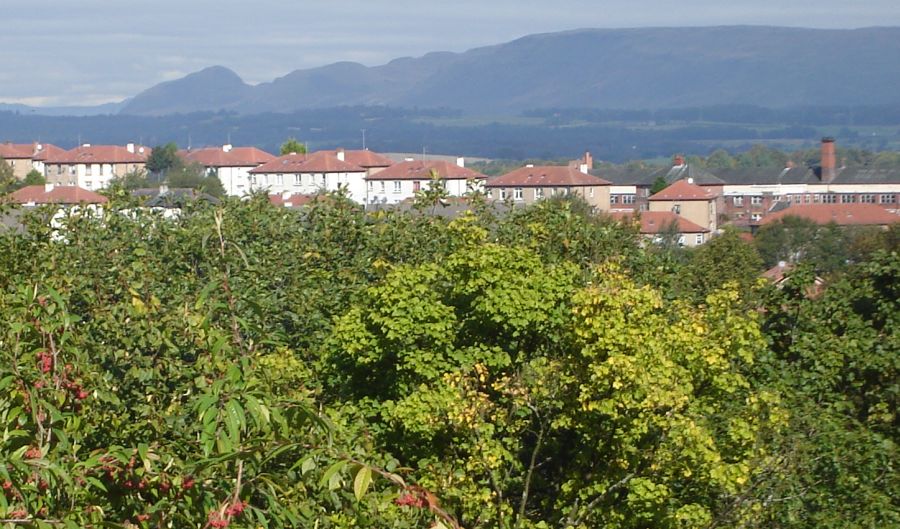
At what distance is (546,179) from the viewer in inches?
4729

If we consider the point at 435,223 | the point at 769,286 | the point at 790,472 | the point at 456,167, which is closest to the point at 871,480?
the point at 790,472

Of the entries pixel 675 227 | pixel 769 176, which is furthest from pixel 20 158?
pixel 769 176

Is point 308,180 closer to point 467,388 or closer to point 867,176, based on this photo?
point 867,176

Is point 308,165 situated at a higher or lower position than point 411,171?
higher

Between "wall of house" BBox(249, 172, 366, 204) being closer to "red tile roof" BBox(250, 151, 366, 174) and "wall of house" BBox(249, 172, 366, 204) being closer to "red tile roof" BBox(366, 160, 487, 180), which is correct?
"red tile roof" BBox(250, 151, 366, 174)

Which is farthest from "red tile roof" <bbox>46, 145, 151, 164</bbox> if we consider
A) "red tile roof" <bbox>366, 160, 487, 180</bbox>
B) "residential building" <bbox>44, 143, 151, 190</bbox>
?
"red tile roof" <bbox>366, 160, 487, 180</bbox>

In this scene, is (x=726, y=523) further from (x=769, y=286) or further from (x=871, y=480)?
(x=769, y=286)

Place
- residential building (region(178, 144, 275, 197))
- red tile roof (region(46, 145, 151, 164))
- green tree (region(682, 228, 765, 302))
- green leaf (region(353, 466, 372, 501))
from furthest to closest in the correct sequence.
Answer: residential building (region(178, 144, 275, 197)), red tile roof (region(46, 145, 151, 164)), green tree (region(682, 228, 765, 302)), green leaf (region(353, 466, 372, 501))

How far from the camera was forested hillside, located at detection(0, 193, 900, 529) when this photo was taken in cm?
527

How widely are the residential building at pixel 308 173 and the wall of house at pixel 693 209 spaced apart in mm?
25400

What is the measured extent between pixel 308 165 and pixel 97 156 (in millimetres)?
22597

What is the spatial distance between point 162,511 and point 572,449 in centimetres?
703

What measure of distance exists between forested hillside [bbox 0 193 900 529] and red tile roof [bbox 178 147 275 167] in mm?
126942

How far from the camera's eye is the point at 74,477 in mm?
4840
